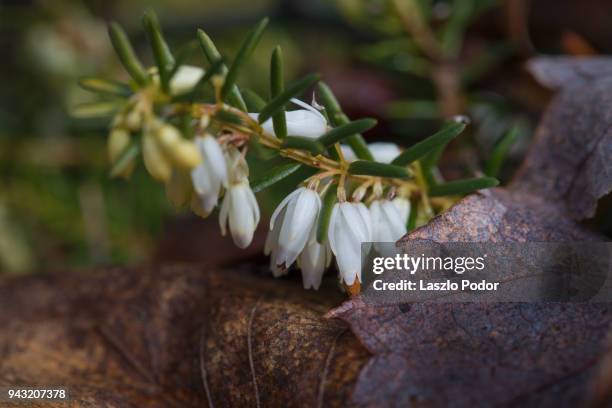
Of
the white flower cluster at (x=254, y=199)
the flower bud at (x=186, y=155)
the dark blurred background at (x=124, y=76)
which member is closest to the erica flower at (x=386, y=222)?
the white flower cluster at (x=254, y=199)

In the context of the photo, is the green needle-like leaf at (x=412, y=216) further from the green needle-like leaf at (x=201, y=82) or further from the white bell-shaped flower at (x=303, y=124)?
the green needle-like leaf at (x=201, y=82)

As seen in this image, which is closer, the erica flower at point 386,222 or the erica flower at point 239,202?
the erica flower at point 239,202

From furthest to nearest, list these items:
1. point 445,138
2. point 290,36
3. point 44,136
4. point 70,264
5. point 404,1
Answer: point 290,36
point 44,136
point 70,264
point 404,1
point 445,138

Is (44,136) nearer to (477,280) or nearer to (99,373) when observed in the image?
(99,373)

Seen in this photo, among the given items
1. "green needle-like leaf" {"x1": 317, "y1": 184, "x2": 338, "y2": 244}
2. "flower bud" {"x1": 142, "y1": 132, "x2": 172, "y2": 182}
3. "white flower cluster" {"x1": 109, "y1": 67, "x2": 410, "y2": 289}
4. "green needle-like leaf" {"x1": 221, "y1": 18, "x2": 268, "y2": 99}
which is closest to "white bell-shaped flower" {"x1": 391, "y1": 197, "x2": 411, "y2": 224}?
"white flower cluster" {"x1": 109, "y1": 67, "x2": 410, "y2": 289}

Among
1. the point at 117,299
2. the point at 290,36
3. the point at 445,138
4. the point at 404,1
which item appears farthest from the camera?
the point at 290,36

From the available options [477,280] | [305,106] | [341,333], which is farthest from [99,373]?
[477,280]

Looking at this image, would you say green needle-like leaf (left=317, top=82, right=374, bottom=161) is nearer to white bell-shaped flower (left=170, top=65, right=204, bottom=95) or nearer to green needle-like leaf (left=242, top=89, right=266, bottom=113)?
green needle-like leaf (left=242, top=89, right=266, bottom=113)

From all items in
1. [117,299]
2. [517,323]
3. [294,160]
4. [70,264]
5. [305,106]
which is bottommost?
[70,264]
